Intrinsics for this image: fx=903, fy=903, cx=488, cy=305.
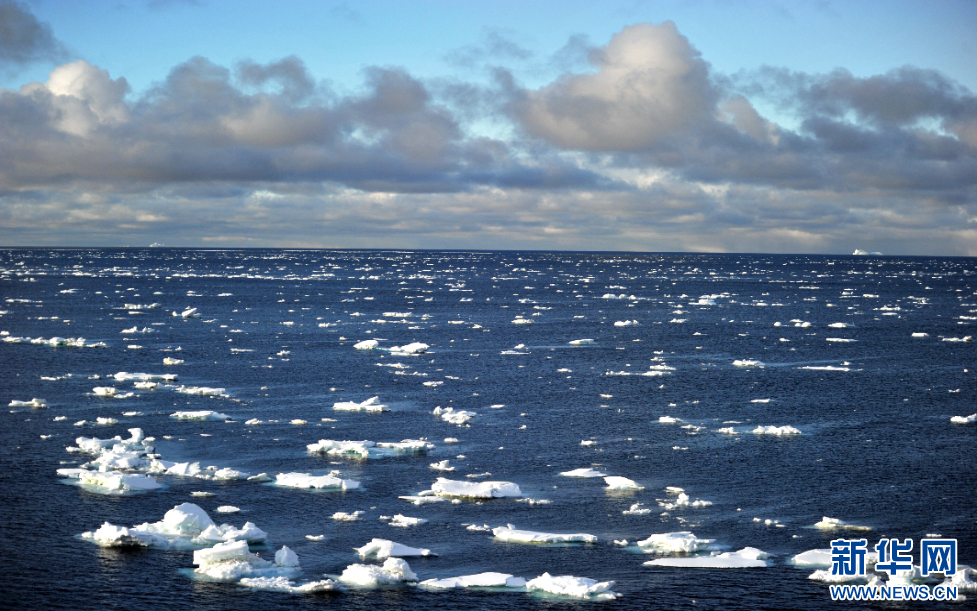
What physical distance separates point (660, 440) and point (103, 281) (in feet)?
523

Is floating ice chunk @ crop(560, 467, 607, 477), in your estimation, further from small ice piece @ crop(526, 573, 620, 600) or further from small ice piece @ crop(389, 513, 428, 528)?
small ice piece @ crop(526, 573, 620, 600)

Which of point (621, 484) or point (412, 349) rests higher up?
point (412, 349)

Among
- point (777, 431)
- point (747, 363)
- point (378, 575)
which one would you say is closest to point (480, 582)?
point (378, 575)

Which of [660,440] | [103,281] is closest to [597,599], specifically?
[660,440]

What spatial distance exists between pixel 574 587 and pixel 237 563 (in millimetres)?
10852

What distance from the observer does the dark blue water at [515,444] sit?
97.6 feet

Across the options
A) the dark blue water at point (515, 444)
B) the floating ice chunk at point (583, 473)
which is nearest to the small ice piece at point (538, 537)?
the dark blue water at point (515, 444)

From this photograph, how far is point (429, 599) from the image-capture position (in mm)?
27891

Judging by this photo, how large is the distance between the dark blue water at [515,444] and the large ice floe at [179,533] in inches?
19.7

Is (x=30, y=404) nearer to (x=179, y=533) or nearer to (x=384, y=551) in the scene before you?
(x=179, y=533)

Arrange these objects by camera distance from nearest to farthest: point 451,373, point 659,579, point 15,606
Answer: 1. point 15,606
2. point 659,579
3. point 451,373

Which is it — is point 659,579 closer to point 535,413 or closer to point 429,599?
point 429,599

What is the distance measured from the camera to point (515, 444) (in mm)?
46812

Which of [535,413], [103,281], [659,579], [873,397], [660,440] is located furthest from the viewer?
[103,281]
